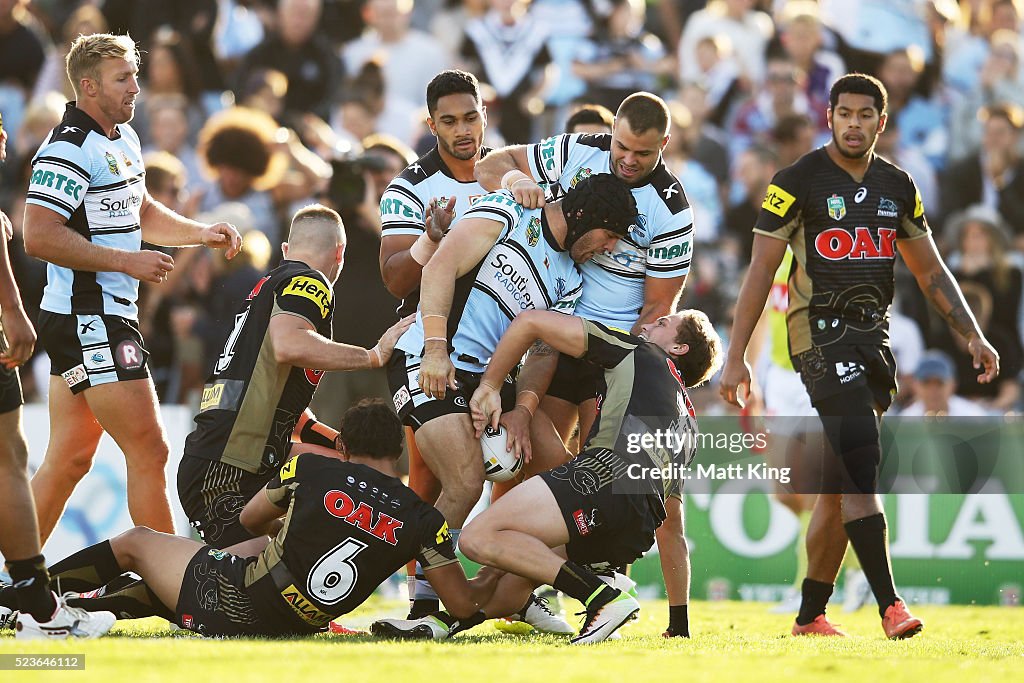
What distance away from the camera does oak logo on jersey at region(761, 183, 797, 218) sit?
767cm

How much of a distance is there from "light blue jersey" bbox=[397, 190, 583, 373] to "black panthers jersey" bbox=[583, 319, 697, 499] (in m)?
0.54

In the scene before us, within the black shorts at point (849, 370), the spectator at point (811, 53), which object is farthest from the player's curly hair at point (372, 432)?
the spectator at point (811, 53)

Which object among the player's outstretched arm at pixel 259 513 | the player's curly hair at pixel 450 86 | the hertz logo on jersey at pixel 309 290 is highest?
the player's curly hair at pixel 450 86

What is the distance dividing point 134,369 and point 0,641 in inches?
64.9

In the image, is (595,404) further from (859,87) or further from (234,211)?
(234,211)

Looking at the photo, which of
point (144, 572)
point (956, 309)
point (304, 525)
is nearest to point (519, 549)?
point (304, 525)

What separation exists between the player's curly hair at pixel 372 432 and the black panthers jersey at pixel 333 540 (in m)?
0.18

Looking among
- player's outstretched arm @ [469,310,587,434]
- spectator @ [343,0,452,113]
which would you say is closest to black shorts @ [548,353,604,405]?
player's outstretched arm @ [469,310,587,434]

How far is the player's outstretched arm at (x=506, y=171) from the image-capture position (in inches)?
273

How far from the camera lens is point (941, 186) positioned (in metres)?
14.2

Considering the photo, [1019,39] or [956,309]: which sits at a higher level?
[1019,39]

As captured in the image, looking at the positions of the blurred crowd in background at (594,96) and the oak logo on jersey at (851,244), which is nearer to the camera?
the oak logo on jersey at (851,244)

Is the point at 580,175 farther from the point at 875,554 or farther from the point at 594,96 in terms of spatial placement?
the point at 594,96

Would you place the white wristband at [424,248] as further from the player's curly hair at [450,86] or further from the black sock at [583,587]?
the black sock at [583,587]
